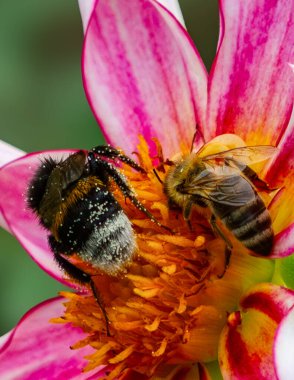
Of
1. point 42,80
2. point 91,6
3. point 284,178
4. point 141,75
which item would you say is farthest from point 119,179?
point 42,80

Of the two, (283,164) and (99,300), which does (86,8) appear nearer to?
Answer: (283,164)

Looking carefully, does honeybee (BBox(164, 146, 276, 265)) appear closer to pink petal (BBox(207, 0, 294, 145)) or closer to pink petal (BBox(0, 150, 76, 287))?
pink petal (BBox(207, 0, 294, 145))

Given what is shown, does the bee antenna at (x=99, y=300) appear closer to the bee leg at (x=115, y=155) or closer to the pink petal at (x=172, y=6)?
the bee leg at (x=115, y=155)

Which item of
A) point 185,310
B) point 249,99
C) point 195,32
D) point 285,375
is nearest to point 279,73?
point 249,99

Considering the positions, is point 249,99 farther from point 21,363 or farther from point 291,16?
point 21,363

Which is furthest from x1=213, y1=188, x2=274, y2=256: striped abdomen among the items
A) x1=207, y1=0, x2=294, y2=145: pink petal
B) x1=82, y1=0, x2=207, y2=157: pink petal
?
x1=82, y1=0, x2=207, y2=157: pink petal

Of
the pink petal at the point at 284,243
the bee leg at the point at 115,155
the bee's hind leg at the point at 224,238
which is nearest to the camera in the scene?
the pink petal at the point at 284,243

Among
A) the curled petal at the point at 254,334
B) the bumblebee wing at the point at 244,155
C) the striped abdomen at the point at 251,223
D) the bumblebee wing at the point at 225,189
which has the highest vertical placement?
the bumblebee wing at the point at 244,155

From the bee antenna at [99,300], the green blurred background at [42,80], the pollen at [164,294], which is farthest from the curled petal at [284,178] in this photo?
the green blurred background at [42,80]
